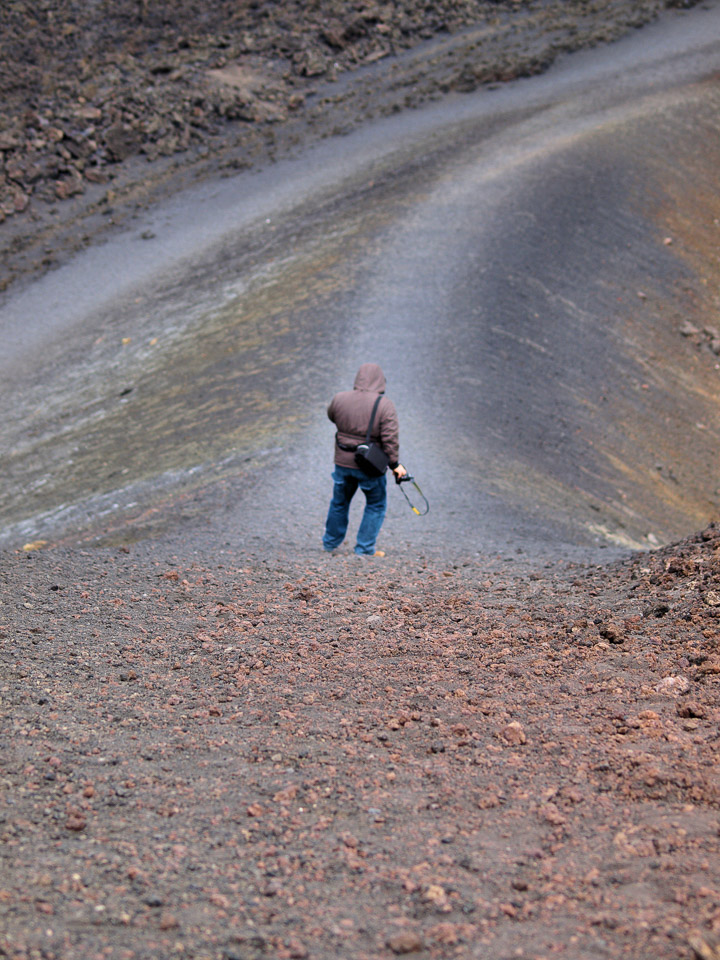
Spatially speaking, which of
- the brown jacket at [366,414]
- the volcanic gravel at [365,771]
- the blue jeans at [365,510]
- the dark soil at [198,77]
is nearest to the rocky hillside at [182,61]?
the dark soil at [198,77]

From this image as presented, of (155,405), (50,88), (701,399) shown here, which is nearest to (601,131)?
(701,399)

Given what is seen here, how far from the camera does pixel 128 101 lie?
84.8 feet

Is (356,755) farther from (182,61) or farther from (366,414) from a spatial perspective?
(182,61)

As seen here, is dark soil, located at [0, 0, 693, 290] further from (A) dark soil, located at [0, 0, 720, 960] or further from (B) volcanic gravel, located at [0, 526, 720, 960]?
(B) volcanic gravel, located at [0, 526, 720, 960]

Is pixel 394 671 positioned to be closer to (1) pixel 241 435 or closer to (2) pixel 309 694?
(2) pixel 309 694

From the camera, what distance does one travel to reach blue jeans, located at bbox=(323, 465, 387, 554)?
8.32 m

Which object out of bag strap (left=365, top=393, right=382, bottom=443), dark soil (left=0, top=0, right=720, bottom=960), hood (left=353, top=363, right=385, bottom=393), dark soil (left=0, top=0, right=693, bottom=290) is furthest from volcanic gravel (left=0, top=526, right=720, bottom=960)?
dark soil (left=0, top=0, right=693, bottom=290)

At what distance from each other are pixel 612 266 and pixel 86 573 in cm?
1404

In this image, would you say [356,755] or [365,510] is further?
[365,510]

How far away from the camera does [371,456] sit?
793cm

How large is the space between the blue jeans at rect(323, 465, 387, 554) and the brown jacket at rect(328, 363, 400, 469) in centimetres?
31

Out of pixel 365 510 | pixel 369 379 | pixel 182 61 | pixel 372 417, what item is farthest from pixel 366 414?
pixel 182 61

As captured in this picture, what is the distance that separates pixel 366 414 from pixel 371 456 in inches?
14.7

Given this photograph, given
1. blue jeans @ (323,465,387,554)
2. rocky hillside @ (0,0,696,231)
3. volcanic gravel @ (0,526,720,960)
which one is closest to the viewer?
volcanic gravel @ (0,526,720,960)
